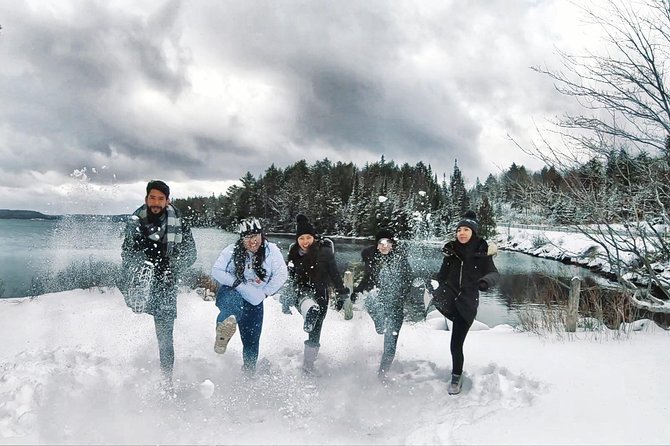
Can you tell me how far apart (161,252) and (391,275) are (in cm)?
258

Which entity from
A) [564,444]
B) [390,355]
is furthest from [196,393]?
[564,444]

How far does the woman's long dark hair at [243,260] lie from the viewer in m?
4.57

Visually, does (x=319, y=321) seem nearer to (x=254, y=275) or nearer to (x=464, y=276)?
(x=254, y=275)

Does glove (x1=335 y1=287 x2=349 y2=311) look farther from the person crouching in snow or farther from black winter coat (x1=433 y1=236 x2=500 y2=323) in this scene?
black winter coat (x1=433 y1=236 x2=500 y2=323)

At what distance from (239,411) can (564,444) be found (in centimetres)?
275

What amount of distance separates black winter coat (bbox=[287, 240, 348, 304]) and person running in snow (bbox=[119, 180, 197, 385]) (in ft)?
3.98

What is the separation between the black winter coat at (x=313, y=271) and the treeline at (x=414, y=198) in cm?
87

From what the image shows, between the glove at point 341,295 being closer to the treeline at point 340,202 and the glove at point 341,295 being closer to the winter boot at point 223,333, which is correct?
the winter boot at point 223,333

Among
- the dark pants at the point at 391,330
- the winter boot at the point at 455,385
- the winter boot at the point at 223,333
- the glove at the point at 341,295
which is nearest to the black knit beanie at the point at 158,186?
the winter boot at the point at 223,333

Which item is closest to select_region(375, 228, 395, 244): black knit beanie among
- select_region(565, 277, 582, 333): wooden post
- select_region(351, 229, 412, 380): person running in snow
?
select_region(351, 229, 412, 380): person running in snow

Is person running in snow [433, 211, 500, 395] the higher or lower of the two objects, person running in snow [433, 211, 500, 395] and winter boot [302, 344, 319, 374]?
the higher

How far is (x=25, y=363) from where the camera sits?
16.4ft

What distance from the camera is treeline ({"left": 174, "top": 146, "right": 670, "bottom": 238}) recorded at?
6973mm

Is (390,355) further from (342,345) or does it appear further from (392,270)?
(342,345)
